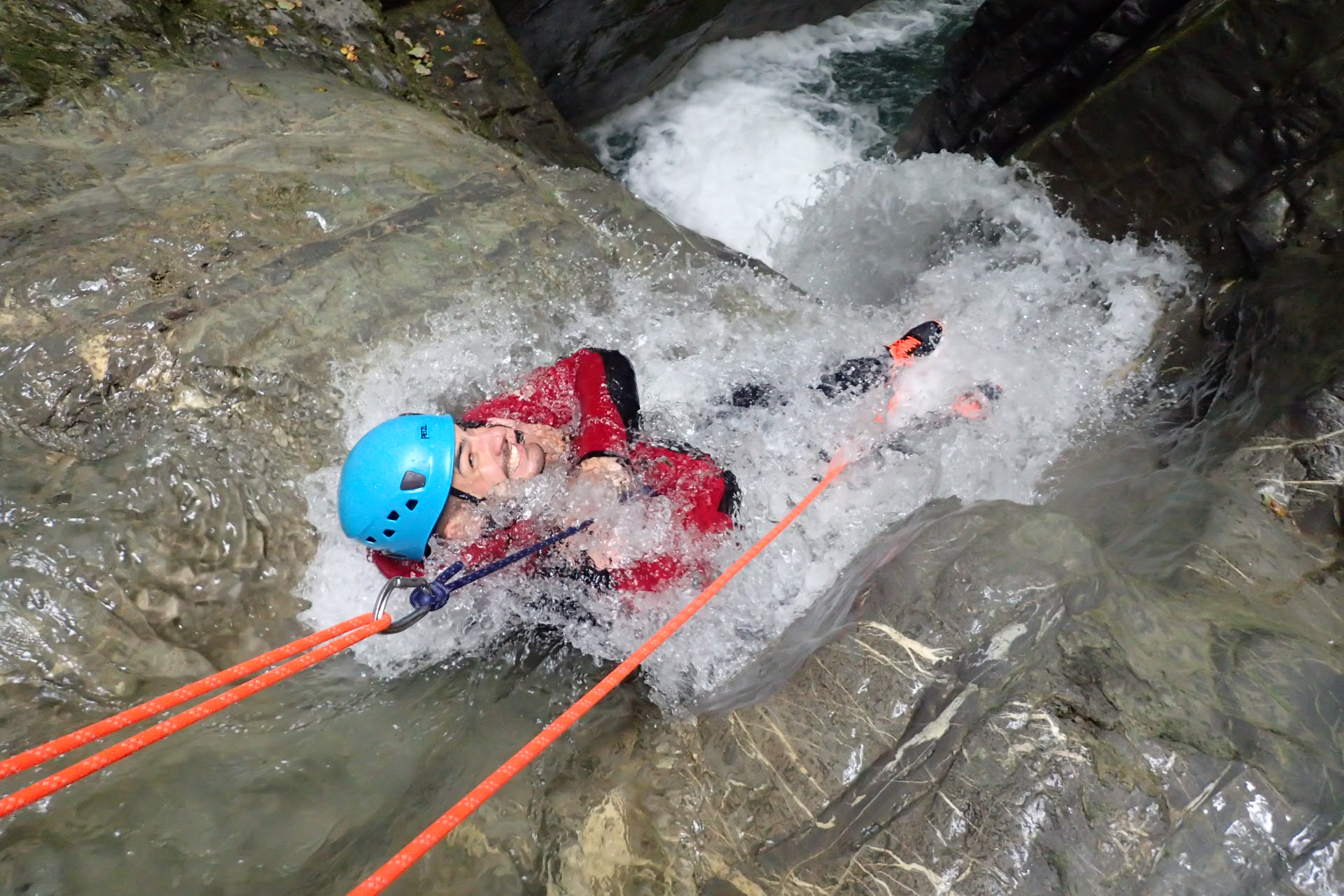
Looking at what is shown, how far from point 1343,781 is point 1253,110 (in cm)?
302

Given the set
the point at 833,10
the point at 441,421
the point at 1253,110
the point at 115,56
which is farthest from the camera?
the point at 833,10

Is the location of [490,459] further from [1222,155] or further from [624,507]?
[1222,155]

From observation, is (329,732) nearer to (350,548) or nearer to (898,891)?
(350,548)

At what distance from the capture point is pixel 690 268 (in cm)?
409

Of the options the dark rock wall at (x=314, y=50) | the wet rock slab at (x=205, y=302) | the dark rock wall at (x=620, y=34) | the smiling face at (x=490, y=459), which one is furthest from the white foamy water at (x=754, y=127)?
the smiling face at (x=490, y=459)

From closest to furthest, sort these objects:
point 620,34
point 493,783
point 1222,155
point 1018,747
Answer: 1. point 493,783
2. point 1018,747
3. point 1222,155
4. point 620,34

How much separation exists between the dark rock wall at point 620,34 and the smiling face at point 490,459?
162 inches

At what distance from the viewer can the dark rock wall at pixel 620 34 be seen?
5.80 metres

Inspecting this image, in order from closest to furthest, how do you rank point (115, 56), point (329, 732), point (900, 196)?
point (329, 732) < point (115, 56) < point (900, 196)

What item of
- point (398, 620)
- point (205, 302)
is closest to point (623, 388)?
point (398, 620)

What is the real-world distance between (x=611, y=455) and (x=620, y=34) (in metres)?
4.47

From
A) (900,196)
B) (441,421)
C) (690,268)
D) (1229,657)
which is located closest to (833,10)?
(900,196)

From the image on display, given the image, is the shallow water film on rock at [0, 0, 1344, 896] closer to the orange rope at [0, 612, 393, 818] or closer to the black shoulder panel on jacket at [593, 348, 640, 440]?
the black shoulder panel on jacket at [593, 348, 640, 440]

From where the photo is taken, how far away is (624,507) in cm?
300
